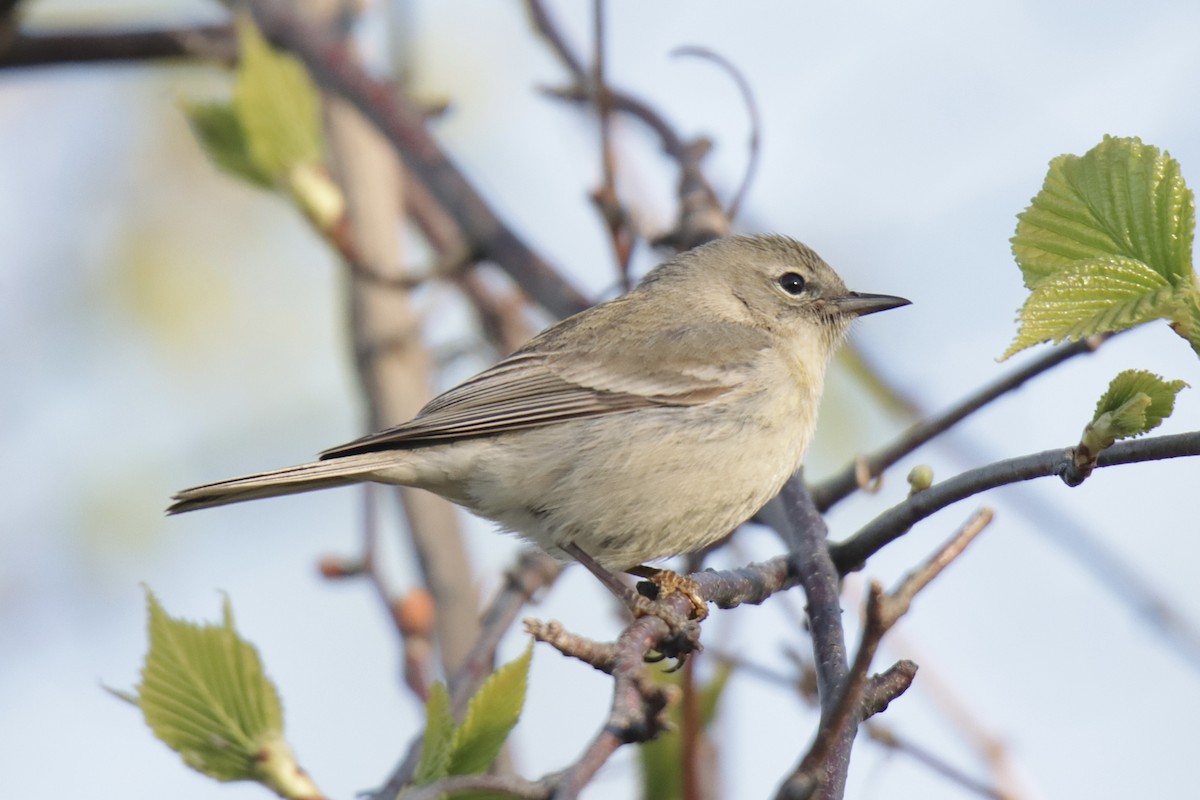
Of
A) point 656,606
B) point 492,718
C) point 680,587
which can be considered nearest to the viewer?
point 492,718

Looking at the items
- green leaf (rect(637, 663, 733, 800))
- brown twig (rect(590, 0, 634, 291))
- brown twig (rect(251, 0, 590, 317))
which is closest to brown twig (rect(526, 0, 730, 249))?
brown twig (rect(590, 0, 634, 291))

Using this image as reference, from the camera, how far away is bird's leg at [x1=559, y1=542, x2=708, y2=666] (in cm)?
285

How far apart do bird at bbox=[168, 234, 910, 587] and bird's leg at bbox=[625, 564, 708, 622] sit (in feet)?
0.91

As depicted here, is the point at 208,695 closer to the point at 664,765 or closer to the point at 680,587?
the point at 680,587

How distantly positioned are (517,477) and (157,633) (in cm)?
164

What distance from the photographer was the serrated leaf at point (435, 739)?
2373mm

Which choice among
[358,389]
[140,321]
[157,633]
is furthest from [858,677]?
[140,321]

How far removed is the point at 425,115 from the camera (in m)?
5.37

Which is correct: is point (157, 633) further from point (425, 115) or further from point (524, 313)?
point (524, 313)

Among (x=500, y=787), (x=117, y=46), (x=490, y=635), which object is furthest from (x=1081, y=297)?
(x=117, y=46)

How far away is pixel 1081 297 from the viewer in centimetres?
212

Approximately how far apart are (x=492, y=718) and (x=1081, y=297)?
4.17 feet

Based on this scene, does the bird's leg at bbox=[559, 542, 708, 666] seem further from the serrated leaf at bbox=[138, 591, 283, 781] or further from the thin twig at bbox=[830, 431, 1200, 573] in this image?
the serrated leaf at bbox=[138, 591, 283, 781]

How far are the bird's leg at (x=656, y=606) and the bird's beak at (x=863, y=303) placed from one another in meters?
1.83
